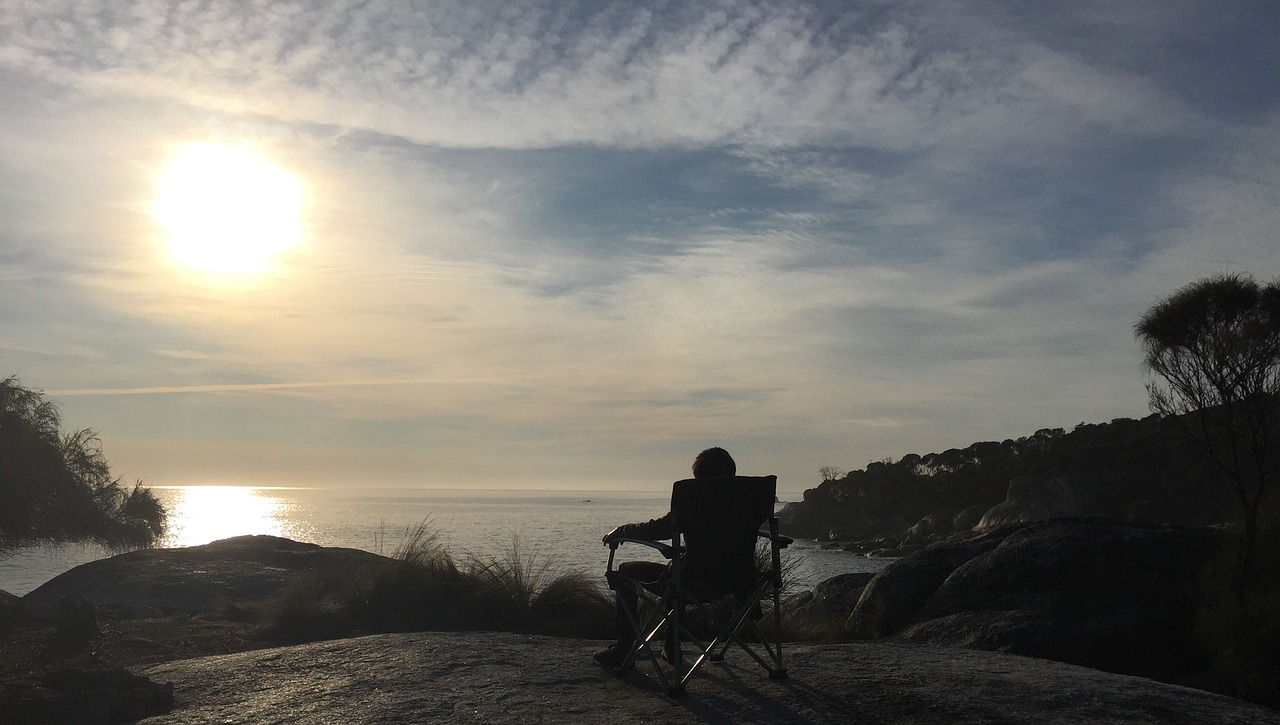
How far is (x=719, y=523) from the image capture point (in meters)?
5.51

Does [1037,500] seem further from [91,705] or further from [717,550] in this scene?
[91,705]

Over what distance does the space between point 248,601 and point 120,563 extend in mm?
2920

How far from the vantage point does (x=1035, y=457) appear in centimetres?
6375

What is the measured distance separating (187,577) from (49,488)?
2139 millimetres

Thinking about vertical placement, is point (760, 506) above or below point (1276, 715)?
above

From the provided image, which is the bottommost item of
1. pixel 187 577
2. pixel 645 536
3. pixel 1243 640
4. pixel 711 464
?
pixel 1243 640

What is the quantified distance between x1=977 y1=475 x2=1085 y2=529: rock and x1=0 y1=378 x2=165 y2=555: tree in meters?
43.2

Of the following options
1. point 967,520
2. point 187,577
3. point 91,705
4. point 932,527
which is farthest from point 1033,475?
point 91,705

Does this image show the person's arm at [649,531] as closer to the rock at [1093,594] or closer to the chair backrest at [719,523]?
the chair backrest at [719,523]

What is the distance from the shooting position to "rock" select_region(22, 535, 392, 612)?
36.4ft

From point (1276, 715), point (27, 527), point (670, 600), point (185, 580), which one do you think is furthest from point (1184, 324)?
point (27, 527)

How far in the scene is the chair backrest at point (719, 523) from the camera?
548cm

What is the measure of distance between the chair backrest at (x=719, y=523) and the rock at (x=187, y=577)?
218 inches

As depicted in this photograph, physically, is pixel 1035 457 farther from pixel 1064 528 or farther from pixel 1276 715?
pixel 1276 715
